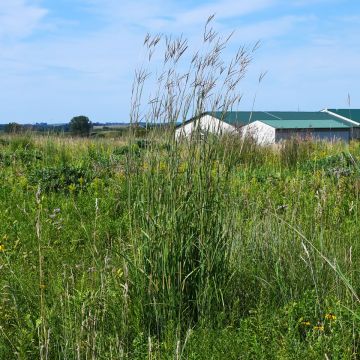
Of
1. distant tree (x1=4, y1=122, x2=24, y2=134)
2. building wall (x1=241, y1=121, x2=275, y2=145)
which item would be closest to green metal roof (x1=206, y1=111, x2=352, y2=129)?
distant tree (x1=4, y1=122, x2=24, y2=134)

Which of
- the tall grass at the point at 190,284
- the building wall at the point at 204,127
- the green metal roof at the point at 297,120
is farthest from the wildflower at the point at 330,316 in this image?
the green metal roof at the point at 297,120

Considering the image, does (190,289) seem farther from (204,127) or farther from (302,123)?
(302,123)

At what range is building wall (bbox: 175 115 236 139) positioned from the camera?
3.93m

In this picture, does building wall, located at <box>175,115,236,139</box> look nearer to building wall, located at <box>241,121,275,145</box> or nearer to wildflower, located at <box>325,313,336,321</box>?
building wall, located at <box>241,121,275,145</box>

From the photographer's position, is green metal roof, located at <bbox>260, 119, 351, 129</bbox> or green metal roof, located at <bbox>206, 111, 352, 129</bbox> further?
A: green metal roof, located at <bbox>206, 111, 352, 129</bbox>

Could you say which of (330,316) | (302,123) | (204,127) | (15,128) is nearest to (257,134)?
(15,128)

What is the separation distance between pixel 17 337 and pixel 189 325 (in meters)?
0.89

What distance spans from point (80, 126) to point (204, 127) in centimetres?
2353

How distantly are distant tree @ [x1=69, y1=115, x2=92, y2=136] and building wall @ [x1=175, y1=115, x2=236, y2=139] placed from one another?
19.0m

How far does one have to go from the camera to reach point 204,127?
13.0ft

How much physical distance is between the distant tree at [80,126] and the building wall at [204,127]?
19.0 metres

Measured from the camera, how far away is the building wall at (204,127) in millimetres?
3928

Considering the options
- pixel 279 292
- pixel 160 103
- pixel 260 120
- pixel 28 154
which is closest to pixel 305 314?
pixel 279 292

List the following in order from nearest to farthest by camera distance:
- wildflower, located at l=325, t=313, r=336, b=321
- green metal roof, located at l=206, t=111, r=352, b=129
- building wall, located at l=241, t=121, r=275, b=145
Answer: wildflower, located at l=325, t=313, r=336, b=321, building wall, located at l=241, t=121, r=275, b=145, green metal roof, located at l=206, t=111, r=352, b=129
